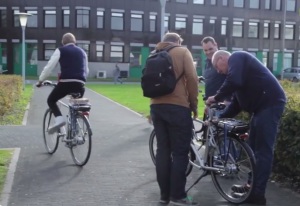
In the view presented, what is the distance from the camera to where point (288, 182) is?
660 centimetres

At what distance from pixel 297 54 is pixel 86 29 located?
24914mm

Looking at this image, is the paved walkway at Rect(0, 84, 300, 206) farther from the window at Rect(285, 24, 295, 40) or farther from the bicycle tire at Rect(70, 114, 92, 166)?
the window at Rect(285, 24, 295, 40)

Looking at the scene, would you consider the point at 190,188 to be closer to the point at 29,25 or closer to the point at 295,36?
the point at 29,25

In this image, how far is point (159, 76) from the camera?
204 inches

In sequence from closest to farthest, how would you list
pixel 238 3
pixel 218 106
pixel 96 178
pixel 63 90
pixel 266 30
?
pixel 218 106
pixel 96 178
pixel 63 90
pixel 238 3
pixel 266 30

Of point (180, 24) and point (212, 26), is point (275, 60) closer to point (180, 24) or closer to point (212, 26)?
point (212, 26)

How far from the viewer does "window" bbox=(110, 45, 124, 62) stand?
48.7m

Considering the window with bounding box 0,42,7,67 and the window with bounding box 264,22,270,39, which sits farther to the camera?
the window with bounding box 264,22,270,39

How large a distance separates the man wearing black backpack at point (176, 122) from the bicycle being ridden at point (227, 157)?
58 centimetres

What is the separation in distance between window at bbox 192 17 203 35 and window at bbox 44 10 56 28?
14.6 m

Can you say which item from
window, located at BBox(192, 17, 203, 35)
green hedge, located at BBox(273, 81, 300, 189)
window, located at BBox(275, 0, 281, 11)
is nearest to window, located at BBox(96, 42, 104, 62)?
window, located at BBox(192, 17, 203, 35)

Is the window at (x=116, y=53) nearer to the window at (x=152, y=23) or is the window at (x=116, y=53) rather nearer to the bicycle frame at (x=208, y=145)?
the window at (x=152, y=23)

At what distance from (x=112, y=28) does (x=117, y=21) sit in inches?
35.4

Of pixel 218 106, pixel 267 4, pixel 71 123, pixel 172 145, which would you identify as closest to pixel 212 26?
pixel 267 4
